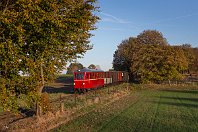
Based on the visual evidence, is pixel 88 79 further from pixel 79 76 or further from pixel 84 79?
pixel 79 76

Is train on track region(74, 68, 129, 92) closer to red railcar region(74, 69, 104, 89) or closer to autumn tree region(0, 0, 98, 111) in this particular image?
red railcar region(74, 69, 104, 89)

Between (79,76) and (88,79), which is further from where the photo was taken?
(88,79)

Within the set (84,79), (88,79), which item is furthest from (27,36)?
(88,79)

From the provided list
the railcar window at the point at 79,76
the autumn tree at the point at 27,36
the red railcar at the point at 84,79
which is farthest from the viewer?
the railcar window at the point at 79,76

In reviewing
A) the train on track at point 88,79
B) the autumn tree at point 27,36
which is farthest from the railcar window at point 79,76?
the autumn tree at point 27,36

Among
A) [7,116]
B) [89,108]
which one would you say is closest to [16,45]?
[7,116]

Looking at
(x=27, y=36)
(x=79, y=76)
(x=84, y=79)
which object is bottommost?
(x=84, y=79)

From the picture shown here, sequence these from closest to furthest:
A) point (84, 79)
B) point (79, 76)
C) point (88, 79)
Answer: point (84, 79), point (79, 76), point (88, 79)

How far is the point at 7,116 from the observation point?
22.8 m

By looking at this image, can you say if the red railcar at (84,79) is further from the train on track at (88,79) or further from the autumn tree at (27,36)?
the autumn tree at (27,36)

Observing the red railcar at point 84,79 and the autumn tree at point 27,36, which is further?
the red railcar at point 84,79

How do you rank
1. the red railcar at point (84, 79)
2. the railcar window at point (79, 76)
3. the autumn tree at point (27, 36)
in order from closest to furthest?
the autumn tree at point (27, 36)
the red railcar at point (84, 79)
the railcar window at point (79, 76)

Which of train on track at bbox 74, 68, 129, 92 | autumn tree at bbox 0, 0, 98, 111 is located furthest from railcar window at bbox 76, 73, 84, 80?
autumn tree at bbox 0, 0, 98, 111

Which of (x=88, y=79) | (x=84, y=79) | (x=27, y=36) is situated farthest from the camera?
(x=88, y=79)
